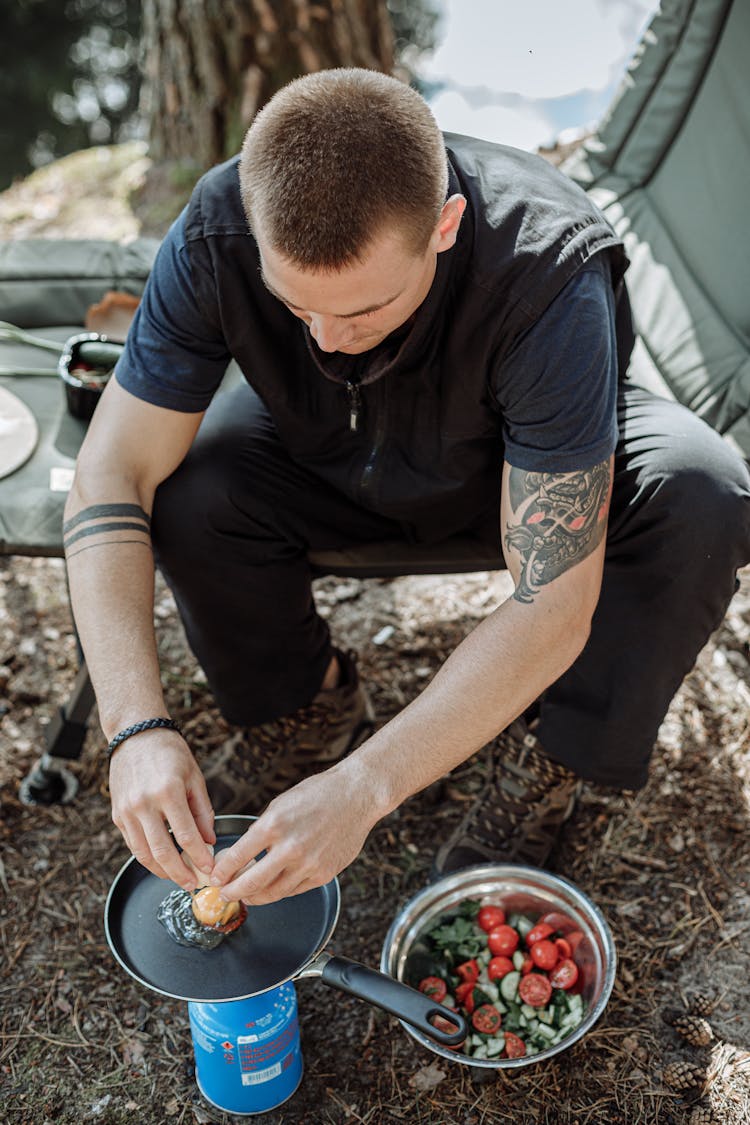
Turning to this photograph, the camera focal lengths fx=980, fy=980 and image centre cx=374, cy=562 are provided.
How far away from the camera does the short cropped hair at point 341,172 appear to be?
4.24ft

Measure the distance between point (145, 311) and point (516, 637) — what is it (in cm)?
86

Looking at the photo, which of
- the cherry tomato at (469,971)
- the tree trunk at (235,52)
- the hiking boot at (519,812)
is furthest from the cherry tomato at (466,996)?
the tree trunk at (235,52)

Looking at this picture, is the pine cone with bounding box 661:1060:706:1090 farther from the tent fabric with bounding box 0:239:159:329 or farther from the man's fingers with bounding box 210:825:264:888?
the tent fabric with bounding box 0:239:159:329

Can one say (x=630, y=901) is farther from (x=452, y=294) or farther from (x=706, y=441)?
(x=452, y=294)

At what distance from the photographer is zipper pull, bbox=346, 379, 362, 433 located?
65.8 inches

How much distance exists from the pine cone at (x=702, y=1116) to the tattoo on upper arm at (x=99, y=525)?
1.30 meters

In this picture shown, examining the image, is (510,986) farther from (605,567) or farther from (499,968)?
(605,567)

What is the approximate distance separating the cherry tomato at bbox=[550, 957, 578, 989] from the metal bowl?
23mm

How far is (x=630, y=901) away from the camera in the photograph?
1925 mm

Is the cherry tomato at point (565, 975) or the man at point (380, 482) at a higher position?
the man at point (380, 482)

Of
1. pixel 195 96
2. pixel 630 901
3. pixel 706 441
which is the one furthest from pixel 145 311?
pixel 195 96

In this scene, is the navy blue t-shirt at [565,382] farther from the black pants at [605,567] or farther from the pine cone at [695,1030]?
the pine cone at [695,1030]

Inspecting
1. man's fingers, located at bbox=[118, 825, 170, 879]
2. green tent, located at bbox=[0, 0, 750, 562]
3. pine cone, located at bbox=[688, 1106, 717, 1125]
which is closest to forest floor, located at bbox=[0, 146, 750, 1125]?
pine cone, located at bbox=[688, 1106, 717, 1125]

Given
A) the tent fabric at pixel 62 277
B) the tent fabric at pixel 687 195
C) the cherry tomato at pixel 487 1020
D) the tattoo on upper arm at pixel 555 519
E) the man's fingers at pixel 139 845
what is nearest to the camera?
the man's fingers at pixel 139 845
